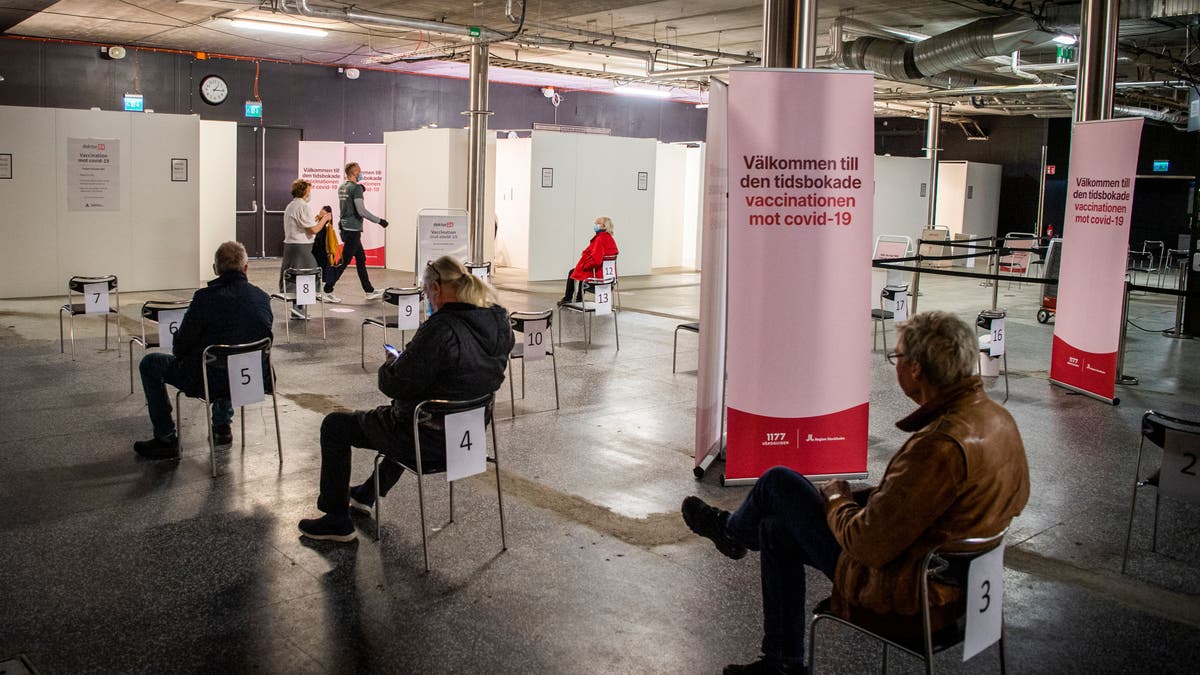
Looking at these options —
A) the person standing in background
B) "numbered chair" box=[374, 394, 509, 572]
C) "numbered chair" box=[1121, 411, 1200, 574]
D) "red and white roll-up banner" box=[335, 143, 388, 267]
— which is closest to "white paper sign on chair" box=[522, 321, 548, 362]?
"numbered chair" box=[374, 394, 509, 572]

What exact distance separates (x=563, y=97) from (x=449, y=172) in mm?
7306

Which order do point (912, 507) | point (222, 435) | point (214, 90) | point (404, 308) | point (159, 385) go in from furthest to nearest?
point (214, 90) < point (404, 308) < point (222, 435) < point (159, 385) < point (912, 507)

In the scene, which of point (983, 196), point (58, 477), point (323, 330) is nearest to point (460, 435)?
point (58, 477)

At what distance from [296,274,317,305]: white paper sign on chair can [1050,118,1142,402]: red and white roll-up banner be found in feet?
20.8

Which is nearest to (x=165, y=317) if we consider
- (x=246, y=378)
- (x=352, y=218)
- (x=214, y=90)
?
(x=246, y=378)

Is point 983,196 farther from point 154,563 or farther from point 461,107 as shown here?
point 154,563

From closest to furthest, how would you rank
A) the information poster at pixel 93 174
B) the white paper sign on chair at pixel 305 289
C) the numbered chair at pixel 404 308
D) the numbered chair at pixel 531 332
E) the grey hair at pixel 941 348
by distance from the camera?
the grey hair at pixel 941 348 → the numbered chair at pixel 531 332 → the numbered chair at pixel 404 308 → the white paper sign on chair at pixel 305 289 → the information poster at pixel 93 174

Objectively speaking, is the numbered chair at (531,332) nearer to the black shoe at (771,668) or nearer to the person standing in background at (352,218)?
the black shoe at (771,668)

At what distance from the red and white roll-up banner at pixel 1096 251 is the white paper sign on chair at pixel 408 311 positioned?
4966 mm

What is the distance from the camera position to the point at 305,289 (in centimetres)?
916

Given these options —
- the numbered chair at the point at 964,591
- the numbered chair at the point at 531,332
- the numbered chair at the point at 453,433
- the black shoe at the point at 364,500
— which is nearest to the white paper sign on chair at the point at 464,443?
the numbered chair at the point at 453,433

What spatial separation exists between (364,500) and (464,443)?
910mm

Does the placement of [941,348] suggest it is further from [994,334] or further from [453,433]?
[994,334]

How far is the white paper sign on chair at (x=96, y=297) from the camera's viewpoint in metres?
7.46
